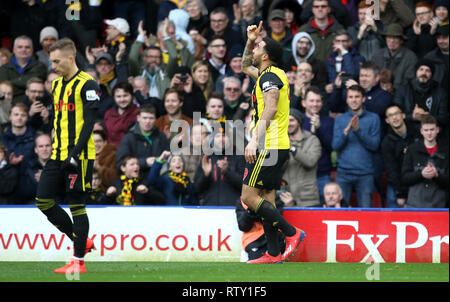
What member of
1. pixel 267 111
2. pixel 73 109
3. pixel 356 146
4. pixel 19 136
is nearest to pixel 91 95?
pixel 73 109

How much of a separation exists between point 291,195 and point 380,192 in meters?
1.69

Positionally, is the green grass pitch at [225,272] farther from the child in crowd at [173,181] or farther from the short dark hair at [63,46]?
the short dark hair at [63,46]

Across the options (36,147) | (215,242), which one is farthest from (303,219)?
(36,147)

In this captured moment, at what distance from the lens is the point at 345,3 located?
13883 millimetres

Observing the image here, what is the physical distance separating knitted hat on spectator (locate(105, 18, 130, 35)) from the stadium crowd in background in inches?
1.2

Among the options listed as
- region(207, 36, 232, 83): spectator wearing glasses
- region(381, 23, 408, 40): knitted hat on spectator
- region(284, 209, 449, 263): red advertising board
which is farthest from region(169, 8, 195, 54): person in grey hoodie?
region(284, 209, 449, 263): red advertising board

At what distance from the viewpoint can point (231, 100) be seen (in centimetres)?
1177

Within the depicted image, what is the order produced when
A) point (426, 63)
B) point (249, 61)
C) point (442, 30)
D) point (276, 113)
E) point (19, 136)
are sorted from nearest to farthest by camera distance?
point (276, 113) < point (249, 61) < point (19, 136) < point (426, 63) < point (442, 30)

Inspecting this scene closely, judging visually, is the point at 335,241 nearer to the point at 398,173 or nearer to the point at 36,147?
the point at 398,173

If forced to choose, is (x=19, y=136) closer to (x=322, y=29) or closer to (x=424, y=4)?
(x=322, y=29)

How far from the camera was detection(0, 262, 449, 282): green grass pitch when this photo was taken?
7.69 m

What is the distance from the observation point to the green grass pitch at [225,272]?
769 centimetres

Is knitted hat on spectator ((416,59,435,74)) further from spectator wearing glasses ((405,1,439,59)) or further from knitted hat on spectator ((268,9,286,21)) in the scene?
knitted hat on spectator ((268,9,286,21))

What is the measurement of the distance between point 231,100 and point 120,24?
2.74 m
